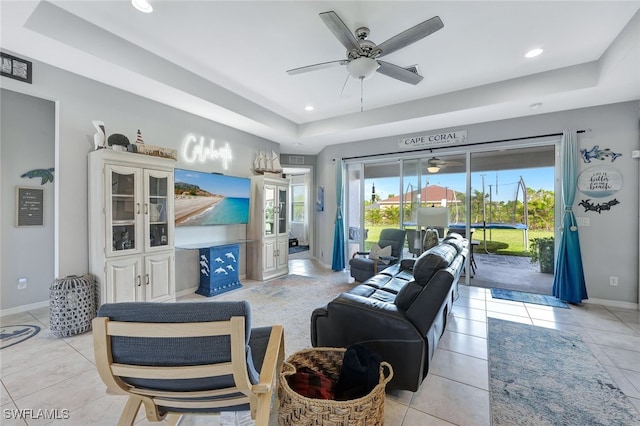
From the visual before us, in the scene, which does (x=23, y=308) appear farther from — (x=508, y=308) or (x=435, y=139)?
(x=435, y=139)

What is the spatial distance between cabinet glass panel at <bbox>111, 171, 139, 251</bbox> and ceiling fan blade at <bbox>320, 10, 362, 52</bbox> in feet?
8.84

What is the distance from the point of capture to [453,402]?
185 cm

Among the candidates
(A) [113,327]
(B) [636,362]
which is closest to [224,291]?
(A) [113,327]

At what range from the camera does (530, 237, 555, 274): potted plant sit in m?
4.37

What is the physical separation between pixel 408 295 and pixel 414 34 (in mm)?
2041

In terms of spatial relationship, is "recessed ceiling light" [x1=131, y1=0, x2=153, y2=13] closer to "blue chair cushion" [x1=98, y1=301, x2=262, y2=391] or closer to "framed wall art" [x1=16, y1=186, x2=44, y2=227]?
"blue chair cushion" [x1=98, y1=301, x2=262, y2=391]

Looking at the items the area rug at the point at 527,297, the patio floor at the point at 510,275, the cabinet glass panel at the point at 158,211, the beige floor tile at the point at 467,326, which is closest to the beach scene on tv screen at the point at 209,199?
the cabinet glass panel at the point at 158,211

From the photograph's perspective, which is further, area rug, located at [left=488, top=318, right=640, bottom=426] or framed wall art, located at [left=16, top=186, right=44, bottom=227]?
framed wall art, located at [left=16, top=186, right=44, bottom=227]

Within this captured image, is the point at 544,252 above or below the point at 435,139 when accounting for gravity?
below

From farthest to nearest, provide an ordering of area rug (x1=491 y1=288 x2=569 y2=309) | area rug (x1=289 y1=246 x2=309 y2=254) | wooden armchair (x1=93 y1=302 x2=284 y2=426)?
area rug (x1=289 y1=246 x2=309 y2=254), area rug (x1=491 y1=288 x2=569 y2=309), wooden armchair (x1=93 y1=302 x2=284 y2=426)

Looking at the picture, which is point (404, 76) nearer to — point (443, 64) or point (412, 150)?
point (443, 64)

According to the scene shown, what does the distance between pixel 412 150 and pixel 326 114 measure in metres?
1.77

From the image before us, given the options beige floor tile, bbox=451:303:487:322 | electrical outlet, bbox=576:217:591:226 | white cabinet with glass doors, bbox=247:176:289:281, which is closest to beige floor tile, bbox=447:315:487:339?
beige floor tile, bbox=451:303:487:322

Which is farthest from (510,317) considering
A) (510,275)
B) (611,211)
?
(611,211)
